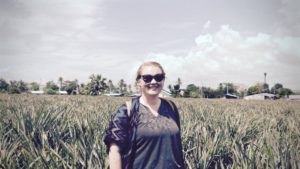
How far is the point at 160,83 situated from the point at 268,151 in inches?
57.1

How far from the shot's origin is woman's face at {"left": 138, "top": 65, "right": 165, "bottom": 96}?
2.54 m

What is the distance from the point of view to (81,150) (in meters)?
3.23

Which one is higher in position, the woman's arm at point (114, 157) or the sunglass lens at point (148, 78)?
the sunglass lens at point (148, 78)

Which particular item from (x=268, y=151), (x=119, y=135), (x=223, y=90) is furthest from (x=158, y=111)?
(x=223, y=90)

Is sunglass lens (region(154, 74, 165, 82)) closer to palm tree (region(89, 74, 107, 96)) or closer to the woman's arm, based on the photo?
the woman's arm

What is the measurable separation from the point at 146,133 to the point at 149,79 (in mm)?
457

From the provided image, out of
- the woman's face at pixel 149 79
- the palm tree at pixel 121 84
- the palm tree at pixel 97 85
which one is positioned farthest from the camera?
the palm tree at pixel 121 84

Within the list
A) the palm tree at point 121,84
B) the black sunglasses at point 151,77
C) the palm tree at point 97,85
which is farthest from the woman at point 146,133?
the palm tree at point 121,84

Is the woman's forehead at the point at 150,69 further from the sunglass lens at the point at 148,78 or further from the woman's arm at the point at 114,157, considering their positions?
the woman's arm at the point at 114,157

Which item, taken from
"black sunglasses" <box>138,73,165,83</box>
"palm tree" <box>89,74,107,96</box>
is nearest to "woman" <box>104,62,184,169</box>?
"black sunglasses" <box>138,73,165,83</box>

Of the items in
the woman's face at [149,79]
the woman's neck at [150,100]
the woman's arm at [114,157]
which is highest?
the woman's face at [149,79]

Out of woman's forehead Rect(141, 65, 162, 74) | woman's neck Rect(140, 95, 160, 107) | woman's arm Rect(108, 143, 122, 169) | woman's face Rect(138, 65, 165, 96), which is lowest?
woman's arm Rect(108, 143, 122, 169)

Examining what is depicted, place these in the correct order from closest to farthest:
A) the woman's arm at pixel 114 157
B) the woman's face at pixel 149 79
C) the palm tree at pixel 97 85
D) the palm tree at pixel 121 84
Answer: the woman's arm at pixel 114 157 → the woman's face at pixel 149 79 → the palm tree at pixel 97 85 → the palm tree at pixel 121 84

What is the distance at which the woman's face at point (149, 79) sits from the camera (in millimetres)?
2539
